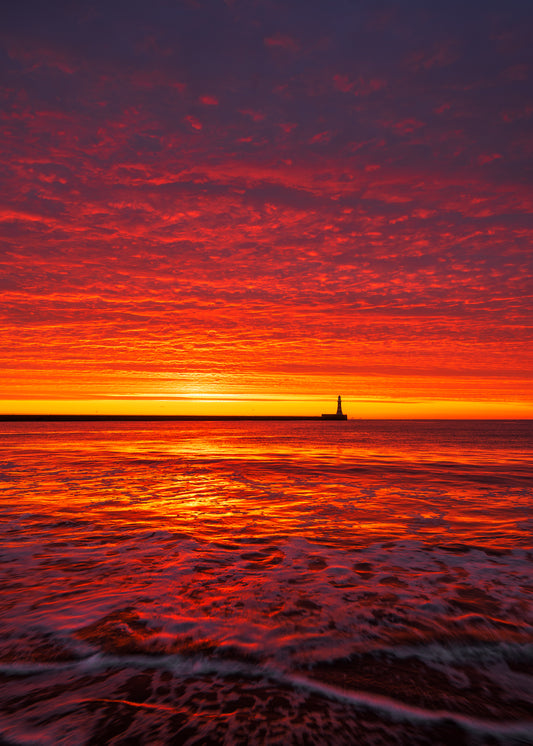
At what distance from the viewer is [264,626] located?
472 cm

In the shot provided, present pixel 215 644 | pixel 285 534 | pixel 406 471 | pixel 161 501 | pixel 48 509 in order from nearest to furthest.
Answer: pixel 215 644 < pixel 285 534 < pixel 48 509 < pixel 161 501 < pixel 406 471

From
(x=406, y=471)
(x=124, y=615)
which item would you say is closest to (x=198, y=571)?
(x=124, y=615)

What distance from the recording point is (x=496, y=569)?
6.74 metres

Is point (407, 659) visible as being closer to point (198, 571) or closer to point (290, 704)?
point (290, 704)

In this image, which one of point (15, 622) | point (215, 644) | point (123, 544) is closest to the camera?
point (215, 644)

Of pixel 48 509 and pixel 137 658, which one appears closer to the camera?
pixel 137 658

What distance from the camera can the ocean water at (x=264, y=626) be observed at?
125 inches

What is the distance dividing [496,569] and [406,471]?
13900mm

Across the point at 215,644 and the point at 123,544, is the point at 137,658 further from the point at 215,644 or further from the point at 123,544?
the point at 123,544

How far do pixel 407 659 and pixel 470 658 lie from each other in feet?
2.24

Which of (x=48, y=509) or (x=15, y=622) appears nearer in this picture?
(x=15, y=622)

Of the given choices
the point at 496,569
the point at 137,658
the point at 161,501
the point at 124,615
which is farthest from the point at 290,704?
the point at 161,501

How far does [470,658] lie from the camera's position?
4109 millimetres

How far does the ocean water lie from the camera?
3.17 meters
